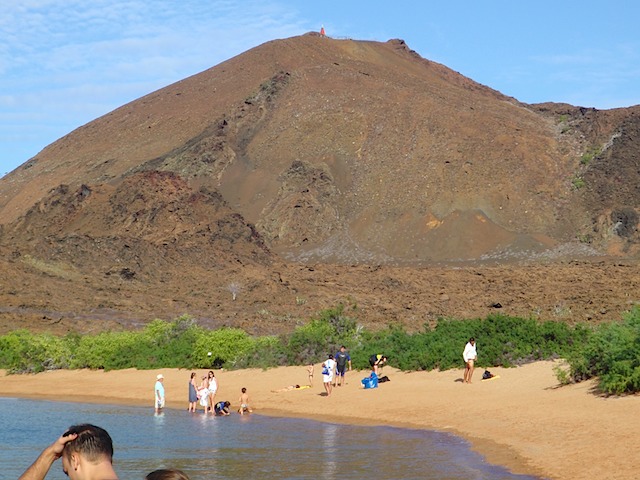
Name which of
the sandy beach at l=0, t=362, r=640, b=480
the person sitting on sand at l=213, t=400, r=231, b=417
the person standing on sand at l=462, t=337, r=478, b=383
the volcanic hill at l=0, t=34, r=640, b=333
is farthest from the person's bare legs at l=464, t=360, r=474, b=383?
the volcanic hill at l=0, t=34, r=640, b=333

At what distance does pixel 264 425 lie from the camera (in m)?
23.4

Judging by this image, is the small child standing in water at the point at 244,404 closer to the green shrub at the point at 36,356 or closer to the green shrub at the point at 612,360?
the green shrub at the point at 612,360

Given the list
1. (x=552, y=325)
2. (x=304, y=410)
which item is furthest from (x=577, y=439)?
(x=552, y=325)

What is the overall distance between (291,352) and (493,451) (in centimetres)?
1654

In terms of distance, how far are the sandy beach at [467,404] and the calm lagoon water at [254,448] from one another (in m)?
0.85

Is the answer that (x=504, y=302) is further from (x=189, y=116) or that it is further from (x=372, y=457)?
(x=189, y=116)

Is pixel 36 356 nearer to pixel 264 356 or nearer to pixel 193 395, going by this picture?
pixel 264 356

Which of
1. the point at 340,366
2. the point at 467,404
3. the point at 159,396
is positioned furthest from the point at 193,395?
the point at 467,404

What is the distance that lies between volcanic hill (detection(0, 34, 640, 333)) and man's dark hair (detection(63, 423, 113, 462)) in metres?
40.5

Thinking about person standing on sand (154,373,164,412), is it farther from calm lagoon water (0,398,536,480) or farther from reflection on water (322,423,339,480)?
reflection on water (322,423,339,480)

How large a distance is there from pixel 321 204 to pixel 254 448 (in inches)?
2593

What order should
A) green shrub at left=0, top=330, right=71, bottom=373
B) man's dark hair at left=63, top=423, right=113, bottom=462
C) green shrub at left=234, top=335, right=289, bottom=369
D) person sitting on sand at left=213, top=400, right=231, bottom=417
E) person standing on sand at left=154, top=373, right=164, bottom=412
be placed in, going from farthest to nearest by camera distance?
green shrub at left=0, top=330, right=71, bottom=373 → green shrub at left=234, top=335, right=289, bottom=369 → person standing on sand at left=154, top=373, right=164, bottom=412 → person sitting on sand at left=213, top=400, right=231, bottom=417 → man's dark hair at left=63, top=423, right=113, bottom=462

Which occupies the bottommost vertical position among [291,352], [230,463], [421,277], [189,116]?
[230,463]

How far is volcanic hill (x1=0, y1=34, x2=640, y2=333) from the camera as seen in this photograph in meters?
57.1
